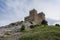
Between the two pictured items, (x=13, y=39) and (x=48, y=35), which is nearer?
(x=48, y=35)

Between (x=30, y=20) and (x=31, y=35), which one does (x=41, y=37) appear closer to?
(x=31, y=35)

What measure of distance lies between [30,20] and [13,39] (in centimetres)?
1779

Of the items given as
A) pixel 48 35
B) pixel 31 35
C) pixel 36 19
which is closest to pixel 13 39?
pixel 31 35

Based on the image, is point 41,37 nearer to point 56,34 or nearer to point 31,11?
point 56,34

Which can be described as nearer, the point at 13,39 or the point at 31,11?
the point at 13,39

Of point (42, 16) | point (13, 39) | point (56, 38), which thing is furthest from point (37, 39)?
point (42, 16)

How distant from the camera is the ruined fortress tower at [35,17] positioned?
4819cm

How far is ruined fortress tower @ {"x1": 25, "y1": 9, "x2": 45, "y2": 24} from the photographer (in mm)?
48188

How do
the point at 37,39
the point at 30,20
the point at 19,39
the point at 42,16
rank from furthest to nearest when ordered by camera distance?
the point at 42,16 → the point at 30,20 → the point at 19,39 → the point at 37,39

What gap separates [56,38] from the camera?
88.7ft

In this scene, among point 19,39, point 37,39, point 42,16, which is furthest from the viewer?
point 42,16

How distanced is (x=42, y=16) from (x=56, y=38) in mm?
24506

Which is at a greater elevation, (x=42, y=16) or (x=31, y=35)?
(x=42, y=16)

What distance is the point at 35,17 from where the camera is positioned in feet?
162
